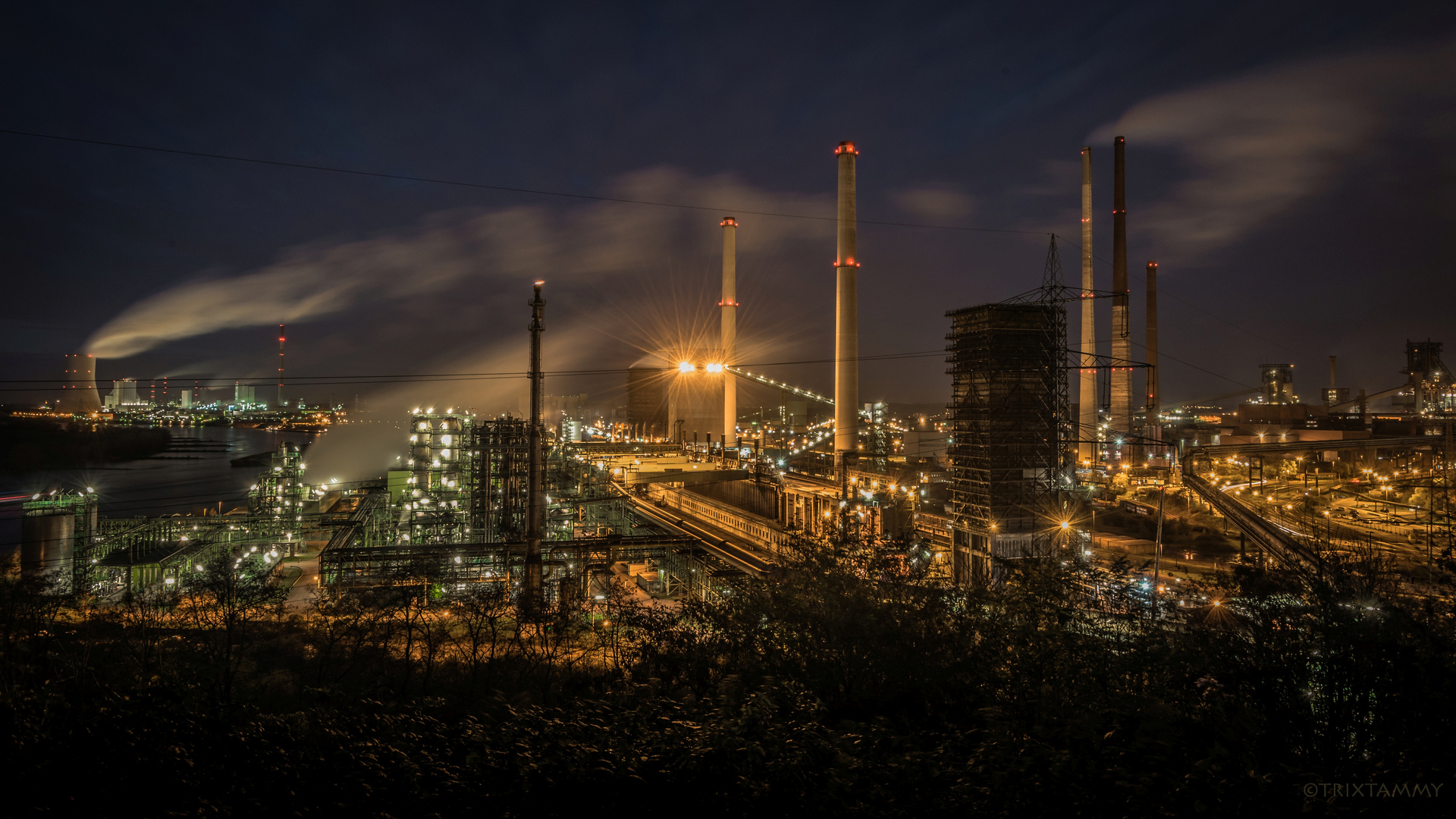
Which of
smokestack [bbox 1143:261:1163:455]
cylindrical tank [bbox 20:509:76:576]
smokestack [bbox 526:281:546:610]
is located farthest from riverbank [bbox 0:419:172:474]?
smokestack [bbox 1143:261:1163:455]

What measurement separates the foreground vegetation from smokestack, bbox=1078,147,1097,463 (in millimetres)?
31878

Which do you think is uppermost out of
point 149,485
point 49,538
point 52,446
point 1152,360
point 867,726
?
point 1152,360

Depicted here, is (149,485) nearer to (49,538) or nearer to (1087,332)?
(49,538)

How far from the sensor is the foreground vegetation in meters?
3.92

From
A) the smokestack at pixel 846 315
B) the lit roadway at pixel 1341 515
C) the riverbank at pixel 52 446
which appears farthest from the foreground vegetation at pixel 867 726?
the riverbank at pixel 52 446

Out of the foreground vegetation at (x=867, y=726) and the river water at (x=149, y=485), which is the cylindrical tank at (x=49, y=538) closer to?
the river water at (x=149, y=485)

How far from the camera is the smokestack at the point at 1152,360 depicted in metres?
39.8

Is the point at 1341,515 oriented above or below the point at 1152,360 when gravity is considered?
below

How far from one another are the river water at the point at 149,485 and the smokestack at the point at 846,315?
30526mm

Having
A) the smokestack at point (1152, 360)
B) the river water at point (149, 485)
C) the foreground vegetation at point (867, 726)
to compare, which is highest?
the smokestack at point (1152, 360)

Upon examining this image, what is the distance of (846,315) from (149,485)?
52.9m

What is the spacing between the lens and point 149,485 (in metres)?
48.5

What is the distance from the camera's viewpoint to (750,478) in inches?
1168

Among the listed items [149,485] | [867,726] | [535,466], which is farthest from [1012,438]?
[149,485]
